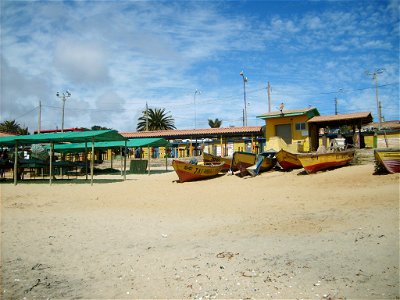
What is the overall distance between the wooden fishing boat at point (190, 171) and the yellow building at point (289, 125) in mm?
7007

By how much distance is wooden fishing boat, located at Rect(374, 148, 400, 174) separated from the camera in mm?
11703

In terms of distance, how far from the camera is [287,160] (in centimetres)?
1631

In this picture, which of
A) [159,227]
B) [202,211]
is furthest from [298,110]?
[159,227]

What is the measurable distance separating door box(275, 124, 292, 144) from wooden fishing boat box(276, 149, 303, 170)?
5459 millimetres

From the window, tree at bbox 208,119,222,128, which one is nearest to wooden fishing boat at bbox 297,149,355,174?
the window

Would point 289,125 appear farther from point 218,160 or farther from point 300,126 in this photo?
point 218,160

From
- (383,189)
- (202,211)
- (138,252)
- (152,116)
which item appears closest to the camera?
(138,252)

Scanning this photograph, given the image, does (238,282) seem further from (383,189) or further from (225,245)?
(383,189)

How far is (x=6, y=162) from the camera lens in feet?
63.0

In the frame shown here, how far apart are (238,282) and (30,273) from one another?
3.11m

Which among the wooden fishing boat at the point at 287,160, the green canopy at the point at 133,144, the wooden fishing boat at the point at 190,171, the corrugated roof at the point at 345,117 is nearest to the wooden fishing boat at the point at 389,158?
the wooden fishing boat at the point at 287,160

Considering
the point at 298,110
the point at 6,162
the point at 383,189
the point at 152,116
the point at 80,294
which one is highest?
the point at 152,116

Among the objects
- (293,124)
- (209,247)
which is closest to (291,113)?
(293,124)

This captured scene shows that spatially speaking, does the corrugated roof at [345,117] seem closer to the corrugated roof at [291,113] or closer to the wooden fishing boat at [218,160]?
the corrugated roof at [291,113]
